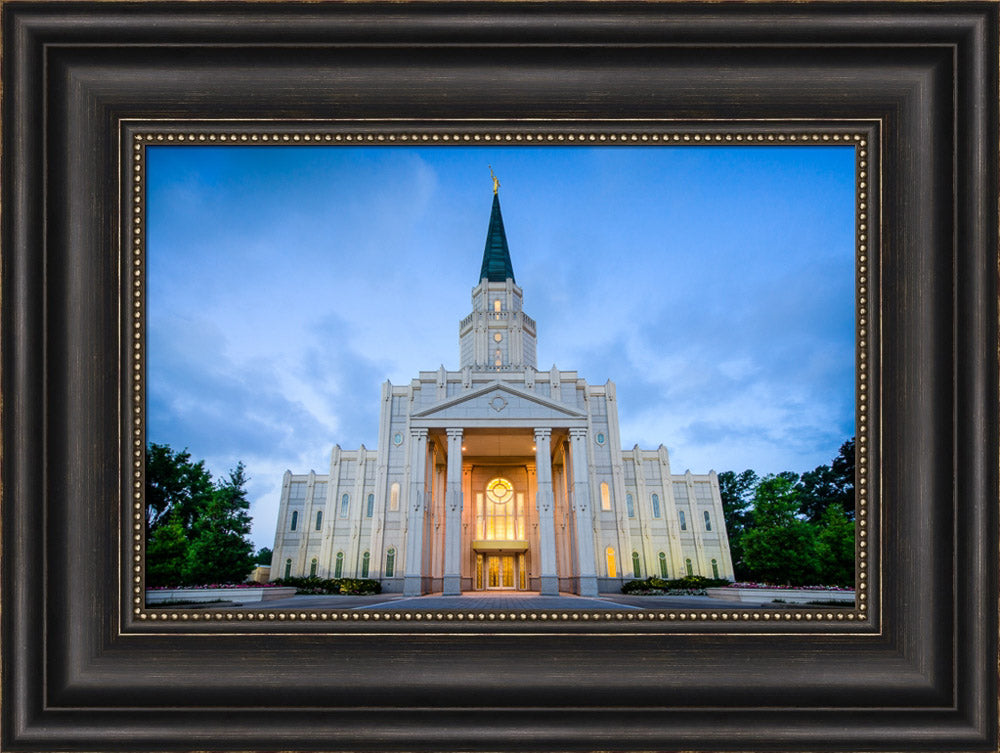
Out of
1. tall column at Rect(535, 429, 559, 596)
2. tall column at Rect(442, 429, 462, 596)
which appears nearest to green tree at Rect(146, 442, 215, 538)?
tall column at Rect(535, 429, 559, 596)

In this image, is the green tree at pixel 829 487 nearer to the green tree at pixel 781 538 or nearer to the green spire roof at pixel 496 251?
the green tree at pixel 781 538

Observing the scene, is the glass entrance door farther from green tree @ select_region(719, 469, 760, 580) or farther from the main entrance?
green tree @ select_region(719, 469, 760, 580)

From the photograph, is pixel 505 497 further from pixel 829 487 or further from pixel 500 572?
pixel 829 487

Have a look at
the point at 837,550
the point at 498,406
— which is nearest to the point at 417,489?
the point at 498,406

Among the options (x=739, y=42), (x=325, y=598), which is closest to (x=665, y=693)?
(x=325, y=598)

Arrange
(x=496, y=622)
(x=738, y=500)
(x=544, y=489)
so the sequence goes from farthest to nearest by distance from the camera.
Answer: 1. (x=544, y=489)
2. (x=738, y=500)
3. (x=496, y=622)

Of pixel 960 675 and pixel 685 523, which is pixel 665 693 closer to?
pixel 960 675
